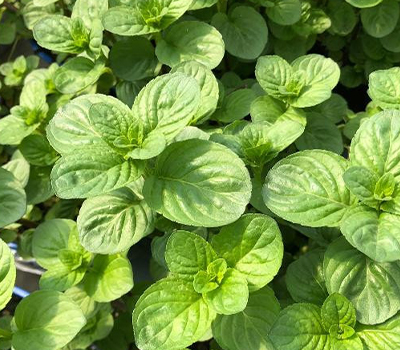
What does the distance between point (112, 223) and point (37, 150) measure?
458mm

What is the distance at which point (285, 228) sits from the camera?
120cm

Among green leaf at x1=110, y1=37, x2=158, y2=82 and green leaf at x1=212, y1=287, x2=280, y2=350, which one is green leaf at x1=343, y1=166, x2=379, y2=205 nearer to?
green leaf at x1=212, y1=287, x2=280, y2=350

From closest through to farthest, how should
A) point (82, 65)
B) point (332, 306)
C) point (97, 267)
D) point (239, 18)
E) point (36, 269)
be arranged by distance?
Answer: point (332, 306), point (97, 267), point (82, 65), point (239, 18), point (36, 269)

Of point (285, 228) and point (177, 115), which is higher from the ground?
point (177, 115)

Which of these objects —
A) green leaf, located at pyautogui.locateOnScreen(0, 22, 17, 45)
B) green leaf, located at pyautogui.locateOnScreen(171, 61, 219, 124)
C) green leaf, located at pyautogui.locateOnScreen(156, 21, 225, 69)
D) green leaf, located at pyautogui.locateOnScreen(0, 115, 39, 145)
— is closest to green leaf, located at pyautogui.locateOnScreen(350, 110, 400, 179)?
green leaf, located at pyautogui.locateOnScreen(171, 61, 219, 124)

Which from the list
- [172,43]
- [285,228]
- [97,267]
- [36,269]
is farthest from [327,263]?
[36,269]

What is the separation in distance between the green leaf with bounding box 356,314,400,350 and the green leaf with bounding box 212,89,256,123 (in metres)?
0.54

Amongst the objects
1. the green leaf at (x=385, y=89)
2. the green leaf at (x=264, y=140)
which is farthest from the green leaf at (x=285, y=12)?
the green leaf at (x=264, y=140)

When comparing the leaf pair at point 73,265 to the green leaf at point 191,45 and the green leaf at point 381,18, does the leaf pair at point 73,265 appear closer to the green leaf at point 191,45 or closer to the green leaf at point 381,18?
the green leaf at point 191,45

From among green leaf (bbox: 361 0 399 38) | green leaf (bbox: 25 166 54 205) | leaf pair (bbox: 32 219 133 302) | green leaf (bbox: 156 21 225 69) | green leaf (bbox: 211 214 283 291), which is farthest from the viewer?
green leaf (bbox: 361 0 399 38)

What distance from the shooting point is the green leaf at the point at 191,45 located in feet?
3.76

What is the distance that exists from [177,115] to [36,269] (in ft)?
→ 2.98

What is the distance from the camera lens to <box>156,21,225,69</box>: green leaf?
1.15 m

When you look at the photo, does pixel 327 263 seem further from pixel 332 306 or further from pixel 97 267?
pixel 97 267
